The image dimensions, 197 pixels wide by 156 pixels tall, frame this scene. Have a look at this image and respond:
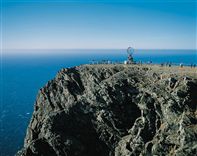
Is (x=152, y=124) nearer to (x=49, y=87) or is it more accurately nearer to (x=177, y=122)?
(x=177, y=122)

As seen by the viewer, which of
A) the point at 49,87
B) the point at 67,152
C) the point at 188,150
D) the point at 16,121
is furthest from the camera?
the point at 16,121

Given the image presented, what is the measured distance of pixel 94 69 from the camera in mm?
104812

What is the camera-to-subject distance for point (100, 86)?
92.8m

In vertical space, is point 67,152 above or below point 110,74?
below

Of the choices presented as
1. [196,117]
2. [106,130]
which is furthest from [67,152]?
[196,117]

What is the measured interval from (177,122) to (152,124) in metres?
7.64

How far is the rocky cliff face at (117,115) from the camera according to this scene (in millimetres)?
74287

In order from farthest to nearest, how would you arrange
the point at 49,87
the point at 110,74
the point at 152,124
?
the point at 49,87
the point at 110,74
the point at 152,124

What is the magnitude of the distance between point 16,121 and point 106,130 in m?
88.3

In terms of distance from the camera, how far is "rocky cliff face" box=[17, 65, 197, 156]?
74287 mm

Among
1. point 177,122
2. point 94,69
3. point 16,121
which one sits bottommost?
point 16,121

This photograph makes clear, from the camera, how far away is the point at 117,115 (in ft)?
290

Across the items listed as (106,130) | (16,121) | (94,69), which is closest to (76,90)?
(94,69)

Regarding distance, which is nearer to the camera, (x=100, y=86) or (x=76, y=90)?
(x=100, y=86)
